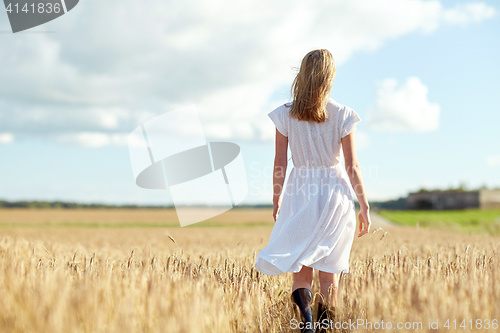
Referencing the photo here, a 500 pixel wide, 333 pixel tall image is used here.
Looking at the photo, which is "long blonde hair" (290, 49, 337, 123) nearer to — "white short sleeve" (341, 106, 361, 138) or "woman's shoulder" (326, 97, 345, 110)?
"woman's shoulder" (326, 97, 345, 110)

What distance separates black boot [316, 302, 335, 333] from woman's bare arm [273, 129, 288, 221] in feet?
2.77

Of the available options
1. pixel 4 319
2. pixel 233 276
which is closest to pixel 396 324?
pixel 233 276

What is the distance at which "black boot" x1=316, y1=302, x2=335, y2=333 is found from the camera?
2.87 meters

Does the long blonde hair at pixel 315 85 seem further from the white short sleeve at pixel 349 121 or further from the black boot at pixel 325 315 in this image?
the black boot at pixel 325 315

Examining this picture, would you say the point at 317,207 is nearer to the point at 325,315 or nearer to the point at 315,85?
the point at 325,315

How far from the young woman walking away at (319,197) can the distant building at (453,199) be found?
214ft

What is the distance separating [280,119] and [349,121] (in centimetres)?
58

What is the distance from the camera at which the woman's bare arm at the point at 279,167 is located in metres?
3.15

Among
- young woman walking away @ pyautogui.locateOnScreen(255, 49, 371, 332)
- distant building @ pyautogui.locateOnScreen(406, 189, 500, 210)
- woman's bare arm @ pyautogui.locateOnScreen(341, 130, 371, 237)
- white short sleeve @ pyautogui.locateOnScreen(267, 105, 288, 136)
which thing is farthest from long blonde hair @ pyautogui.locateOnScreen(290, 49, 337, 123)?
distant building @ pyautogui.locateOnScreen(406, 189, 500, 210)

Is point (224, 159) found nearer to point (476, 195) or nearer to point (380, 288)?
point (380, 288)

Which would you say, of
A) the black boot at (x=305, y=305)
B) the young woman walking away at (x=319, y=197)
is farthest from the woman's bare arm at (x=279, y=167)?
the black boot at (x=305, y=305)

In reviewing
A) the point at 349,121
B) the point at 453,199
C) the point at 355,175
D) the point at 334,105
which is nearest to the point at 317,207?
the point at 355,175

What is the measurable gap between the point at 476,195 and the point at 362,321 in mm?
66807

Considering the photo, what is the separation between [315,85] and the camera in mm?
2955
